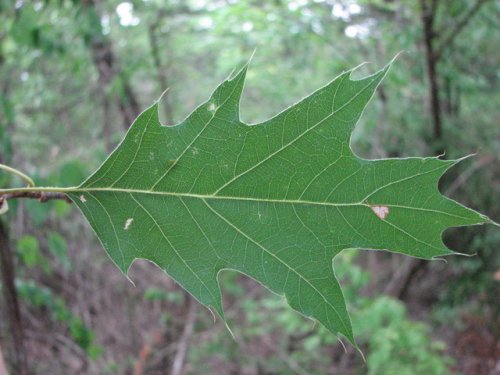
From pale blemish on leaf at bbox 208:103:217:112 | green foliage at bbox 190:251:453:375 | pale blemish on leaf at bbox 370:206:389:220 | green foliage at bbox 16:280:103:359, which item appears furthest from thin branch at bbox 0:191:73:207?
green foliage at bbox 190:251:453:375

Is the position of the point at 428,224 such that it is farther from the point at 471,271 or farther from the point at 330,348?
the point at 471,271

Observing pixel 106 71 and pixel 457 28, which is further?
pixel 457 28

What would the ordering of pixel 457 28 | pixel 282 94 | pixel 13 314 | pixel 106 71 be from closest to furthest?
pixel 13 314 < pixel 106 71 < pixel 457 28 < pixel 282 94

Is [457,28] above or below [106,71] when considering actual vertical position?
below

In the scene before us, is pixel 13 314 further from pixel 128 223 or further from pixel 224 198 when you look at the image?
pixel 224 198

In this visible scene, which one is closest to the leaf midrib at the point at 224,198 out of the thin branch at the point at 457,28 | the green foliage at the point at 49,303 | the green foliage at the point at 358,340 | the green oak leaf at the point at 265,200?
the green oak leaf at the point at 265,200

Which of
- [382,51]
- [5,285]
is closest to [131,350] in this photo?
[5,285]

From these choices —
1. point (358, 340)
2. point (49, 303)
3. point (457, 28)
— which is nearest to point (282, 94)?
Answer: point (457, 28)

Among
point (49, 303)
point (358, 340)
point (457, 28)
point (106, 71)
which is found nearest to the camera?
point (49, 303)
